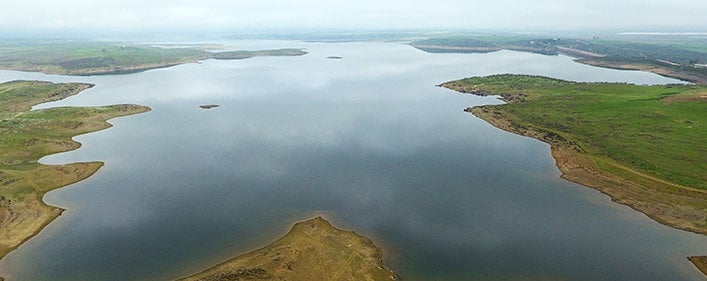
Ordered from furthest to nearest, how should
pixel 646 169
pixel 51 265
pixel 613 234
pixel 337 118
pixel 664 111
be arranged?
Answer: pixel 337 118
pixel 664 111
pixel 646 169
pixel 613 234
pixel 51 265

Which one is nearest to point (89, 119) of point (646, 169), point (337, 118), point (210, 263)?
point (337, 118)

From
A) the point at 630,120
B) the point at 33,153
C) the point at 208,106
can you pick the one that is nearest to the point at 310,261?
the point at 33,153

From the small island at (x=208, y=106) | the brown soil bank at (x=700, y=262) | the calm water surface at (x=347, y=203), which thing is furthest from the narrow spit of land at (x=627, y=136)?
the small island at (x=208, y=106)

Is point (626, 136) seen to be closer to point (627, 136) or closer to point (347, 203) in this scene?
point (627, 136)

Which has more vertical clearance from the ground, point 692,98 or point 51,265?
point 692,98

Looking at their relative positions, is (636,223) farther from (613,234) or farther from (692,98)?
(692,98)

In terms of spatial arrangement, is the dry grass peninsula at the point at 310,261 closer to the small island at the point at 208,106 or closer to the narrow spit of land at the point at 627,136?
the narrow spit of land at the point at 627,136
